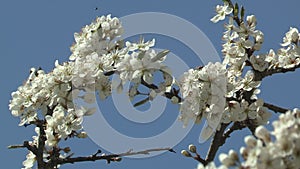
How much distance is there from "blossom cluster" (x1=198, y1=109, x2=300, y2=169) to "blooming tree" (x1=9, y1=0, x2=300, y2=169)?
4.91ft

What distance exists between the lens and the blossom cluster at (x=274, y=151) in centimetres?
345

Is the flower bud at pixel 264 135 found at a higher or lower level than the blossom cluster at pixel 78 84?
lower

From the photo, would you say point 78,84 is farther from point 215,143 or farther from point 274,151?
point 274,151

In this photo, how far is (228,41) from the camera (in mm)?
5809

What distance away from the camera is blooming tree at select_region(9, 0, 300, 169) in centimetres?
534

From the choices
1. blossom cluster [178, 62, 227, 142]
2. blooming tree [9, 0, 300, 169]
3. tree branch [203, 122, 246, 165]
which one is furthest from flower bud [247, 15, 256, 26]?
tree branch [203, 122, 246, 165]

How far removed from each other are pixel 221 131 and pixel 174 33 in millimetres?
1070

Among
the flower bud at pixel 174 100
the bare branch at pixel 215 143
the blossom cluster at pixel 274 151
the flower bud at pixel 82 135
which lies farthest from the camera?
the flower bud at pixel 82 135

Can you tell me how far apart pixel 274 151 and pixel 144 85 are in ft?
7.16

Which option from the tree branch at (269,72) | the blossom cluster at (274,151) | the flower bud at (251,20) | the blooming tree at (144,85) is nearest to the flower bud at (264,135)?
the blossom cluster at (274,151)

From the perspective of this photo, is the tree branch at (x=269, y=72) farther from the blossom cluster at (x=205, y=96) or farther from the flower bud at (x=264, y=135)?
the flower bud at (x=264, y=135)

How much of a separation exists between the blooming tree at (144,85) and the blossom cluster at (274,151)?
1.50 metres

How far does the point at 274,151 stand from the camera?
3.45m

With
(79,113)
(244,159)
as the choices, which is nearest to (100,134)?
(79,113)
